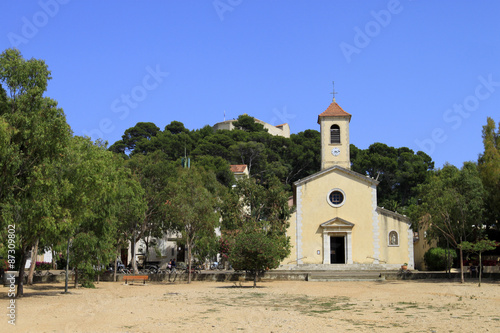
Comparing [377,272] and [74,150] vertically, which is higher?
[74,150]

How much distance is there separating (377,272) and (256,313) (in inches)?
874

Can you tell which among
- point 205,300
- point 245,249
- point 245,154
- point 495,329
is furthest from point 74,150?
point 245,154

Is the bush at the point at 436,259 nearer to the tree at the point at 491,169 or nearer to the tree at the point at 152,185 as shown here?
the tree at the point at 491,169

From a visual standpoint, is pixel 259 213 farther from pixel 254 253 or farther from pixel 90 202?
pixel 90 202

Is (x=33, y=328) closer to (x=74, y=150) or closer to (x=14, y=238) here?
(x=14, y=238)

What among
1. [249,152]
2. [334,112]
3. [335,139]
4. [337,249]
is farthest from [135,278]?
[249,152]

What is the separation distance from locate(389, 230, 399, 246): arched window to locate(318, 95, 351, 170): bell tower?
6.19 m

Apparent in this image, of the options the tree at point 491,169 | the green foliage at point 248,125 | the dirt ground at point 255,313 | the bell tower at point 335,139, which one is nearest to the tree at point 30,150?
the dirt ground at point 255,313

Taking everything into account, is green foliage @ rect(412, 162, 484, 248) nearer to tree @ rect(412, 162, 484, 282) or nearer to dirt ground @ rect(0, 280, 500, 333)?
tree @ rect(412, 162, 484, 282)

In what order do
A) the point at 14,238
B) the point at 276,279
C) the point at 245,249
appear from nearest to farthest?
1. the point at 14,238
2. the point at 245,249
3. the point at 276,279

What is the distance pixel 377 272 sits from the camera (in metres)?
34.4

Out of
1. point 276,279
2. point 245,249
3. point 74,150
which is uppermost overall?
point 74,150

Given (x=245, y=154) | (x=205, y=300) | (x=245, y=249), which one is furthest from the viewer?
(x=245, y=154)

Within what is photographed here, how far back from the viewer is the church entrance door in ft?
123
